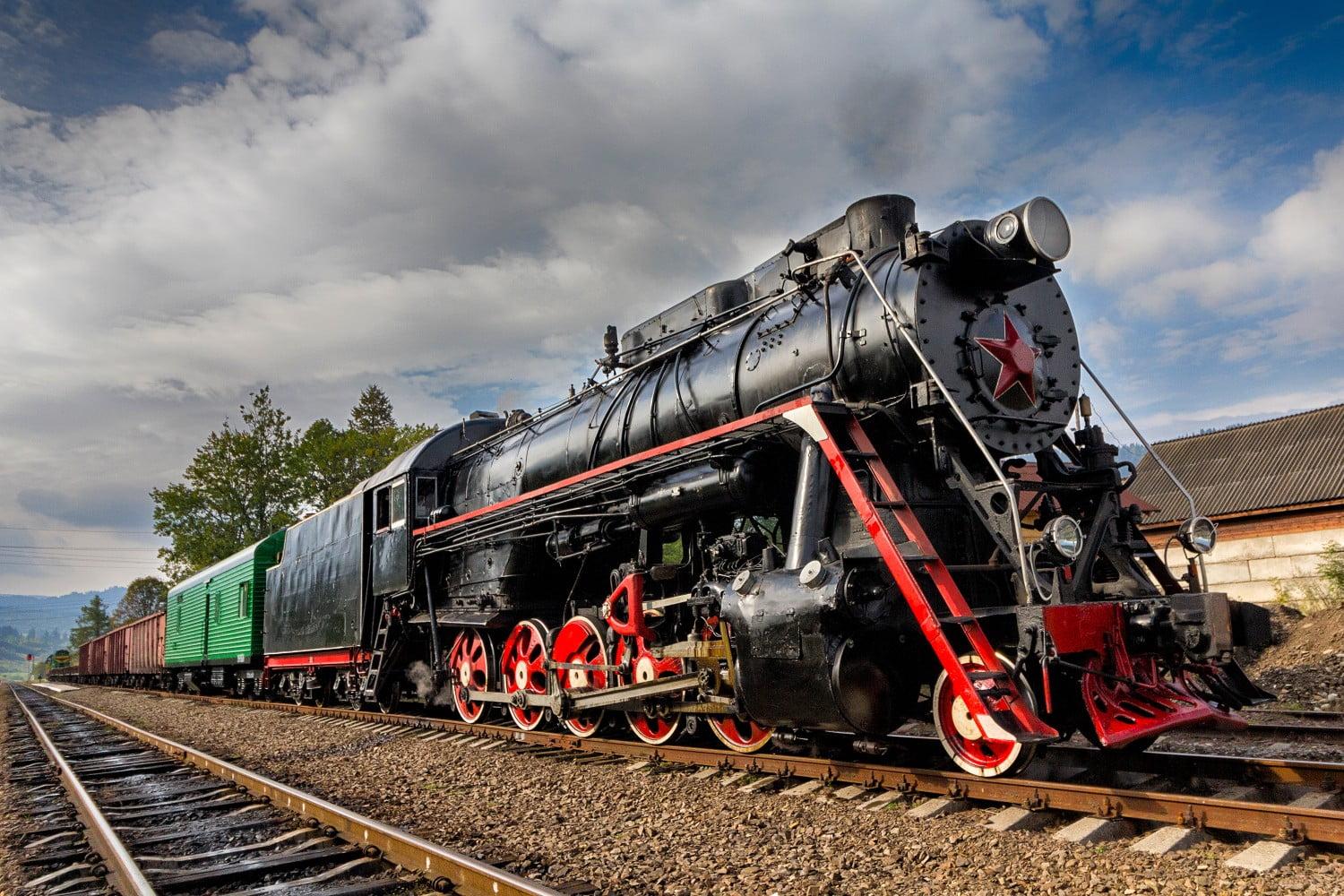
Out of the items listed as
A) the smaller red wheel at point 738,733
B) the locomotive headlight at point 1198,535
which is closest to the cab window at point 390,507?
the smaller red wheel at point 738,733

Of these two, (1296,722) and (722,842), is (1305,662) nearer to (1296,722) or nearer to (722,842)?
(1296,722)

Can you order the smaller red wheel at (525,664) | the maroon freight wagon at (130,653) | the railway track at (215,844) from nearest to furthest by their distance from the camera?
1. the railway track at (215,844)
2. the smaller red wheel at (525,664)
3. the maroon freight wagon at (130,653)

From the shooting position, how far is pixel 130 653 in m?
33.7

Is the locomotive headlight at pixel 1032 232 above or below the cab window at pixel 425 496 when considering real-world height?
above

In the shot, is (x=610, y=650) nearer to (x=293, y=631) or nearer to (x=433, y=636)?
(x=433, y=636)

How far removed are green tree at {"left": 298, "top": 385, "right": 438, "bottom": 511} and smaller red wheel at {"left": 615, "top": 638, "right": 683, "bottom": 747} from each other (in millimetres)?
34200

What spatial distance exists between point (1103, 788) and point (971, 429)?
1.92 metres

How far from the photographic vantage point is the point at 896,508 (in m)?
5.13

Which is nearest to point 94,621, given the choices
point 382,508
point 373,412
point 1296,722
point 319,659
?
point 373,412

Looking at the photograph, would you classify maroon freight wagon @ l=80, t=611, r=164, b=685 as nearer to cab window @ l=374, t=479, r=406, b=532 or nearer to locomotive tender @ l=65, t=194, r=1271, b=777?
cab window @ l=374, t=479, r=406, b=532

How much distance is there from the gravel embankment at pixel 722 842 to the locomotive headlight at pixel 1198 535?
2.04 m

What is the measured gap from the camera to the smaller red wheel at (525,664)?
8625 mm

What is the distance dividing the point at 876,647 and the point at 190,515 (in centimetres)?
4557

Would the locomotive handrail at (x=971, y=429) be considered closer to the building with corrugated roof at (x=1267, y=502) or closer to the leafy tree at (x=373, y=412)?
the building with corrugated roof at (x=1267, y=502)
